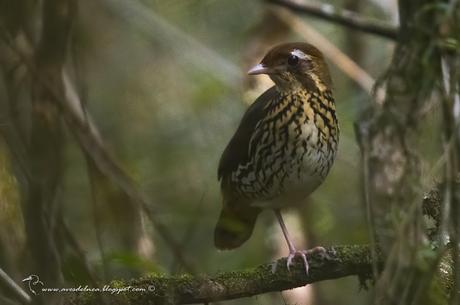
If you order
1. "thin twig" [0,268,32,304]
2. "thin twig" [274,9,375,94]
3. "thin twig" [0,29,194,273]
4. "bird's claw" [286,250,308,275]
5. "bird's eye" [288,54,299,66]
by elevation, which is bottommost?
"bird's claw" [286,250,308,275]

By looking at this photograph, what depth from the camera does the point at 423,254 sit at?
10.8 ft

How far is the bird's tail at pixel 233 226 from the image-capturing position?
Answer: 536 centimetres

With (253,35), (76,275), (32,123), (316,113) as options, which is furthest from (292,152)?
(32,123)

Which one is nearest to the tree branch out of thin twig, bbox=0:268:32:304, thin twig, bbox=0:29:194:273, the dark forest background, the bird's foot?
the dark forest background

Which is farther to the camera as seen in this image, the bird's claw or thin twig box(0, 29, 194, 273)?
the bird's claw

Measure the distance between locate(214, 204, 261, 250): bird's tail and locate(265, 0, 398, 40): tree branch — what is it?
1.14m

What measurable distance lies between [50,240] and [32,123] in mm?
334

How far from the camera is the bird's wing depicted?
200 inches

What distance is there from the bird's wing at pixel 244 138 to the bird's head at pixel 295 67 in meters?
0.10

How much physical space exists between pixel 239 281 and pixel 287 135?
104cm

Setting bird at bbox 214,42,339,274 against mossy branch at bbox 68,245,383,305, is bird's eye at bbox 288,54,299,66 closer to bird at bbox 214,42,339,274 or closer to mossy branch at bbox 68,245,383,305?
bird at bbox 214,42,339,274
